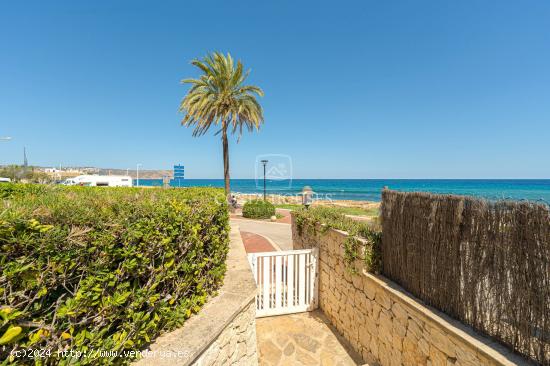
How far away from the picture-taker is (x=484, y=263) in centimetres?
256

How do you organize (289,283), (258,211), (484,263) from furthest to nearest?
(258,211) < (289,283) < (484,263)

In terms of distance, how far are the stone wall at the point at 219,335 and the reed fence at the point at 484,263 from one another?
2.49 metres

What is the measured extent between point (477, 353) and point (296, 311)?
13.8 ft

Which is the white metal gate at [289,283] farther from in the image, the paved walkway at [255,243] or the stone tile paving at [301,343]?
the paved walkway at [255,243]

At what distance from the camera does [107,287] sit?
168cm

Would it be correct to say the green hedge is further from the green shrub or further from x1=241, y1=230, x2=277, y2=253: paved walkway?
the green shrub

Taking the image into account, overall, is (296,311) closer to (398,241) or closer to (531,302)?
(398,241)

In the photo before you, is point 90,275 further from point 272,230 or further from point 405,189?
point 272,230

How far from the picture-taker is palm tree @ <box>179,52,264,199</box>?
12.7 metres

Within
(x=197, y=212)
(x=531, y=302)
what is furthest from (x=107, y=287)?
(x=531, y=302)

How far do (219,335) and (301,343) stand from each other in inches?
126

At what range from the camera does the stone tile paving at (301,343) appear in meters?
4.36

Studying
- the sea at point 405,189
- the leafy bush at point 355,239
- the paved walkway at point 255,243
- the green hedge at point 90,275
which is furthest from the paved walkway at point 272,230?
the green hedge at point 90,275

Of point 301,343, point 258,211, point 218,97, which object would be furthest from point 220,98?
point 301,343
